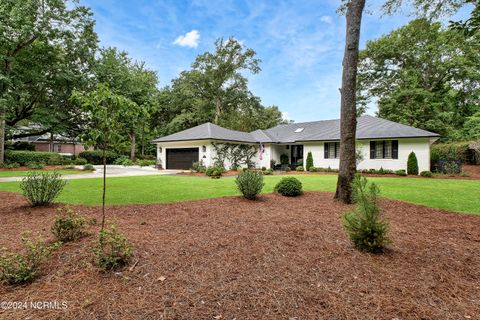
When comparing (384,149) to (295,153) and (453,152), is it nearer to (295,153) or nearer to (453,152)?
(453,152)

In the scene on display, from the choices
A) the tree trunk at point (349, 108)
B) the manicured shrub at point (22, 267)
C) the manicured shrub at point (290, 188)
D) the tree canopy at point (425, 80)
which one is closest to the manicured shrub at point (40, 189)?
the manicured shrub at point (22, 267)

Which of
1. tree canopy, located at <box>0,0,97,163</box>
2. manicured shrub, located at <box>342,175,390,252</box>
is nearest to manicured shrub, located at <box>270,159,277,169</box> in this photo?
tree canopy, located at <box>0,0,97,163</box>

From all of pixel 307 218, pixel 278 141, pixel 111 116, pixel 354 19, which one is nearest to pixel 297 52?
pixel 354 19

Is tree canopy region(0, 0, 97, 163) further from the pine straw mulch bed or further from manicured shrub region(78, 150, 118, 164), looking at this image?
the pine straw mulch bed

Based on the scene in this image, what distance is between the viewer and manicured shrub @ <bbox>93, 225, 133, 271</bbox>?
278 centimetres

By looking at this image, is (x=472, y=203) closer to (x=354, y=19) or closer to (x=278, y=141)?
(x=354, y=19)

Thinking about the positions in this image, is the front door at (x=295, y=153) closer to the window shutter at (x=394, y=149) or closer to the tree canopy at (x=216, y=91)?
the window shutter at (x=394, y=149)

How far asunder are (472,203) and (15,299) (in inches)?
385

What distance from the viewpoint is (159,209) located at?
5812 mm

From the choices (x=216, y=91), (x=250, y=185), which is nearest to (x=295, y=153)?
(x=216, y=91)

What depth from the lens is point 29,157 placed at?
20625mm

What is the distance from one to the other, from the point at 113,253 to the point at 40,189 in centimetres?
443

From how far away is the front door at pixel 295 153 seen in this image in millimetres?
23062

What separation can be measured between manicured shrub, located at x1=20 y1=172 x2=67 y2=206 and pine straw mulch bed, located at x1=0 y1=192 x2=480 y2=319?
1.17m
